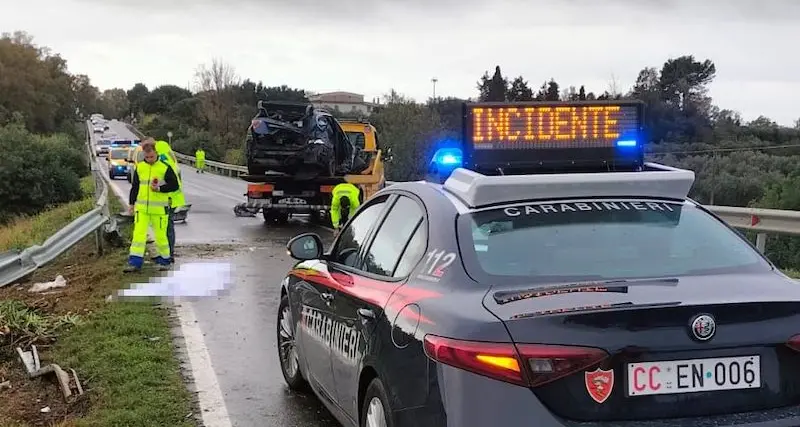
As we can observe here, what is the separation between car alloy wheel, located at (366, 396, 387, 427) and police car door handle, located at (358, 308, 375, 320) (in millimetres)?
356

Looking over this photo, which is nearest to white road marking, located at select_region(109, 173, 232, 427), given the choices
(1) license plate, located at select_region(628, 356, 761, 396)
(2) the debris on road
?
(2) the debris on road

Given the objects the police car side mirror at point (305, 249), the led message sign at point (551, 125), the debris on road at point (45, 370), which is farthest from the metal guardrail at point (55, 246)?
the led message sign at point (551, 125)

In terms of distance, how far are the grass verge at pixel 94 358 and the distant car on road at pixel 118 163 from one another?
32.5 meters

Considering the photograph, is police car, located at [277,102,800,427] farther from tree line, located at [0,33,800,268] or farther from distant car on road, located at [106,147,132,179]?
distant car on road, located at [106,147,132,179]

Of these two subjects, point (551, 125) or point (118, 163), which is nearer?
point (551, 125)

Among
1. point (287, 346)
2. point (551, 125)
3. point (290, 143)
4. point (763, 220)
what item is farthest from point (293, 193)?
point (551, 125)

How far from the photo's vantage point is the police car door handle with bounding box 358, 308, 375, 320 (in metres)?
3.66

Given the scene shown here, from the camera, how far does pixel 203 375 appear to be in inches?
236

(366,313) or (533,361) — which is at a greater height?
(533,361)

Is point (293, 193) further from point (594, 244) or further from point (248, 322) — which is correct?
point (594, 244)

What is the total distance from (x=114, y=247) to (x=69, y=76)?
248 feet

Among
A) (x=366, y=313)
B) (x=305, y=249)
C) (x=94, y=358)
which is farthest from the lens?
(x=94, y=358)

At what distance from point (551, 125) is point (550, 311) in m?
3.28

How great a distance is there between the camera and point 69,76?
268ft
